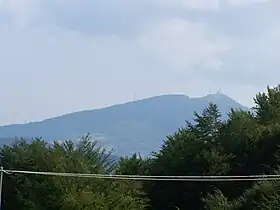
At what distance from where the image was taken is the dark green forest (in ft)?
128

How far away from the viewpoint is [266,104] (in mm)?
45625

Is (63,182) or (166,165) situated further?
(166,165)

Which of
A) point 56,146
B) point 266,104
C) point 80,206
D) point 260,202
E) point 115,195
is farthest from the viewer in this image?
point 266,104

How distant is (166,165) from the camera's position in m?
44.9

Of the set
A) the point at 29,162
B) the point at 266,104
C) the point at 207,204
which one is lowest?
the point at 207,204

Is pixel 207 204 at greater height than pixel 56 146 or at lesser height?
lesser

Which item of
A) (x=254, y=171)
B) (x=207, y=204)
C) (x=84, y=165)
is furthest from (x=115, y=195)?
(x=254, y=171)

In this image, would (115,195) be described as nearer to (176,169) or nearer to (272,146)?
(176,169)

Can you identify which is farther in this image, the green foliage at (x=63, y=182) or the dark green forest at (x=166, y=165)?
the dark green forest at (x=166, y=165)

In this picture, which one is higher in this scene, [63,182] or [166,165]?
[166,165]

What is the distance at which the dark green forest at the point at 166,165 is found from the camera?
38906 mm

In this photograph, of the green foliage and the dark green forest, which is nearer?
the green foliage

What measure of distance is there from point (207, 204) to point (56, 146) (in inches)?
390

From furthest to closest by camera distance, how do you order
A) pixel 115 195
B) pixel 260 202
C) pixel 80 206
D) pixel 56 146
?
pixel 56 146 → pixel 115 195 → pixel 80 206 → pixel 260 202
